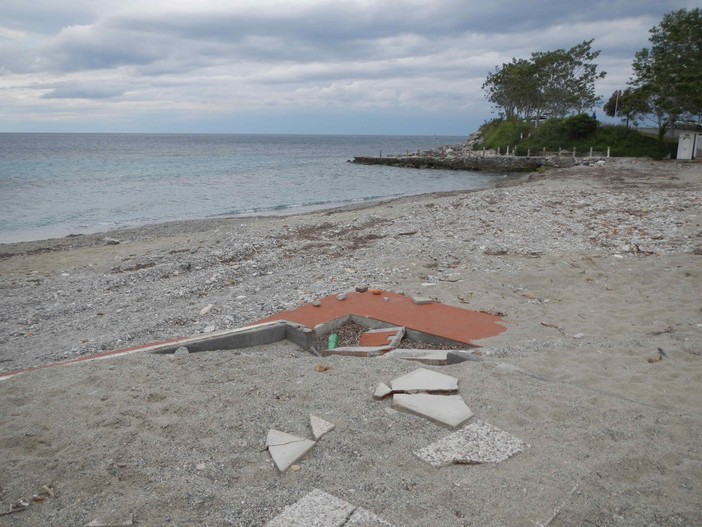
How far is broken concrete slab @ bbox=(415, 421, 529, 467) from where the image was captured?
3.11 meters

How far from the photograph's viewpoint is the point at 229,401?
384 centimetres

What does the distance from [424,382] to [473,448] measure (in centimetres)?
88

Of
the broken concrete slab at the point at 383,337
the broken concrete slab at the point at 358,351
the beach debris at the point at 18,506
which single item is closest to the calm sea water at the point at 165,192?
the broken concrete slab at the point at 383,337

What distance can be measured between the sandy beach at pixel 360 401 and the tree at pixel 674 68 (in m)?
27.5

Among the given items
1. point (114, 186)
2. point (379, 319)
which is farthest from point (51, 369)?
point (114, 186)

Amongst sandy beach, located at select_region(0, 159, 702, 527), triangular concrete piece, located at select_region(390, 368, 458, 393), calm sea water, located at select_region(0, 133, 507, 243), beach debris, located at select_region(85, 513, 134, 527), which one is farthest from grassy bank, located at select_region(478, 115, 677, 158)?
beach debris, located at select_region(85, 513, 134, 527)

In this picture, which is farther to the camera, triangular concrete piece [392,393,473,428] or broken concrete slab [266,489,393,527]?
triangular concrete piece [392,393,473,428]

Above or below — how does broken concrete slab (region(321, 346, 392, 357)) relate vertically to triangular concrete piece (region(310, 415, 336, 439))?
below

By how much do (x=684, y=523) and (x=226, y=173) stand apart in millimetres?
44213

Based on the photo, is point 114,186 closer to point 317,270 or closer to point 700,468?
point 317,270

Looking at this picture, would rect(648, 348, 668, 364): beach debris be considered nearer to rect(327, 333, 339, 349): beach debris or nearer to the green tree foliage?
rect(327, 333, 339, 349): beach debris

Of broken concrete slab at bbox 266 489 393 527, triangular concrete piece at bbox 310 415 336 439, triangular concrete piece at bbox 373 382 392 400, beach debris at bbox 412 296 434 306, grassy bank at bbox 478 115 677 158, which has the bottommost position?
beach debris at bbox 412 296 434 306

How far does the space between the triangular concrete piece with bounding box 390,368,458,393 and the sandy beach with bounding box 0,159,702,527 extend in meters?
0.13

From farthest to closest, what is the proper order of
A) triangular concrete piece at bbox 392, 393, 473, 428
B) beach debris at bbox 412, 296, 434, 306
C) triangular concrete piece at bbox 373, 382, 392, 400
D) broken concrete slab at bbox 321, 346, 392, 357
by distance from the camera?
1. beach debris at bbox 412, 296, 434, 306
2. broken concrete slab at bbox 321, 346, 392, 357
3. triangular concrete piece at bbox 373, 382, 392, 400
4. triangular concrete piece at bbox 392, 393, 473, 428
